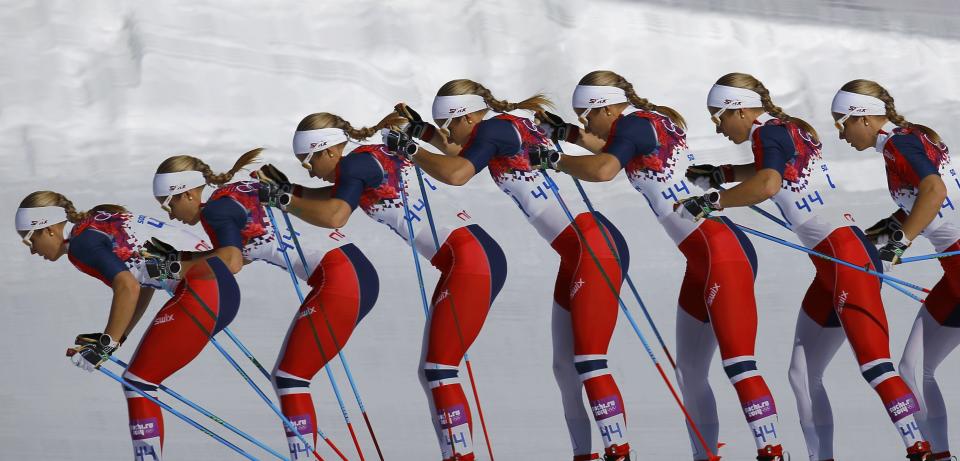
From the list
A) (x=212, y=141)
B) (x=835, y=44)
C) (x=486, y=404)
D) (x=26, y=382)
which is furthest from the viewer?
(x=835, y=44)

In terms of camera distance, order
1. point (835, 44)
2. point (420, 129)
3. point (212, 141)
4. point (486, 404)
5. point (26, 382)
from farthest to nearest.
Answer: point (835, 44) → point (212, 141) → point (26, 382) → point (486, 404) → point (420, 129)

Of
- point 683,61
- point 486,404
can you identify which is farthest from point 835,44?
point 486,404

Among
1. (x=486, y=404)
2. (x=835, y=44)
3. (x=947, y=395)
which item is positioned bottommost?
(x=947, y=395)

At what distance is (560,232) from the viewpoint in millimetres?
4477

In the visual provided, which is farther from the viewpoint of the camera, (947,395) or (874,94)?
(947,395)

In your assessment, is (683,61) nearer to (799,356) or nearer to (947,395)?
(947,395)

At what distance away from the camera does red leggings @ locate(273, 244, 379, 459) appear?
4445 millimetres

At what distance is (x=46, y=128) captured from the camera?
886cm

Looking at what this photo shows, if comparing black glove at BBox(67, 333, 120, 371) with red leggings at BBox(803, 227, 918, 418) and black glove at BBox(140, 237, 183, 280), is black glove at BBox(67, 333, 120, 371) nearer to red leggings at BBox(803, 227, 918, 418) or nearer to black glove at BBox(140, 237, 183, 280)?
black glove at BBox(140, 237, 183, 280)

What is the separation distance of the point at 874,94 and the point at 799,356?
89 centimetres

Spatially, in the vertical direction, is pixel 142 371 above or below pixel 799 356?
above

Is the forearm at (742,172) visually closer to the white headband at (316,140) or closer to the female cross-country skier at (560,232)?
the female cross-country skier at (560,232)

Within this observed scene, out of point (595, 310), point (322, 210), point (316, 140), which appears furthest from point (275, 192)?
point (595, 310)

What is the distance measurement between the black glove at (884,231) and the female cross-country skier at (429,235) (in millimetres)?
1249
